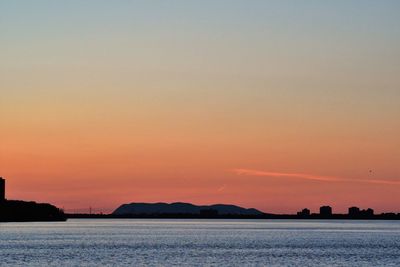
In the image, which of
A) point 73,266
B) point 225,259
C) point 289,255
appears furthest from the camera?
point 289,255

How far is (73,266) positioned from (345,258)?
1601 inches

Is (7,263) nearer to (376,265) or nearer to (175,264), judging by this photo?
(175,264)

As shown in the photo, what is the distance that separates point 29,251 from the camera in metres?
148

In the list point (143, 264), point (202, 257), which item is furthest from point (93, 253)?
point (143, 264)

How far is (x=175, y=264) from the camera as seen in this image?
11781cm

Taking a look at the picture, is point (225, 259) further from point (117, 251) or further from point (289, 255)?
point (117, 251)

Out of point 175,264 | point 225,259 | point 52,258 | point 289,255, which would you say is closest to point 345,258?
point 289,255

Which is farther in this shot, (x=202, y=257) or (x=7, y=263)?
(x=202, y=257)

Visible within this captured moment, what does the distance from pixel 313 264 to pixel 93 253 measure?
120 feet

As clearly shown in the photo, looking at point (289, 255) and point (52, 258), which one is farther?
point (289, 255)

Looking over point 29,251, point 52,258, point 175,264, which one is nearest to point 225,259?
point 175,264

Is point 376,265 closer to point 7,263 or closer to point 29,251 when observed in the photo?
point 7,263

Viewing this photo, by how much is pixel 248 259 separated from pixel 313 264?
1115 cm

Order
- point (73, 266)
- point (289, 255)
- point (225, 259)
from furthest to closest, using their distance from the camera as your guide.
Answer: point (289, 255)
point (225, 259)
point (73, 266)
